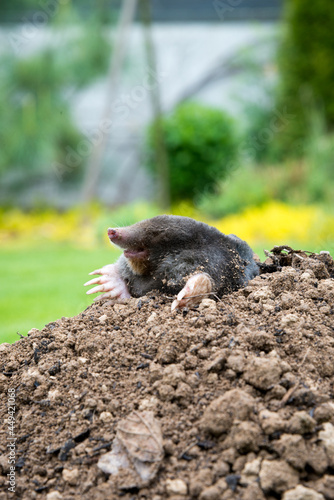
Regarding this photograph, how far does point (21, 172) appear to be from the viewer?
12273mm

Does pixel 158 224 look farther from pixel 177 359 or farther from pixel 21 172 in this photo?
pixel 21 172

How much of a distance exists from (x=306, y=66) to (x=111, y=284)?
9600 mm

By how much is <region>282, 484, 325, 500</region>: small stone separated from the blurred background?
5.03m

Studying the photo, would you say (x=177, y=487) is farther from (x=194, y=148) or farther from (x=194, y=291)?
(x=194, y=148)

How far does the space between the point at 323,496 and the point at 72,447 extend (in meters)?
0.63

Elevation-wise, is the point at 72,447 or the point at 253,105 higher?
the point at 253,105

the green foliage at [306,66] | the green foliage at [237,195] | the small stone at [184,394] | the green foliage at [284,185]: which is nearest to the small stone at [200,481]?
the small stone at [184,394]

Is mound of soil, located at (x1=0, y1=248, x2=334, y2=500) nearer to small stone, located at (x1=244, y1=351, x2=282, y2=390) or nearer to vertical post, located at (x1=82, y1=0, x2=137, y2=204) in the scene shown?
small stone, located at (x1=244, y1=351, x2=282, y2=390)

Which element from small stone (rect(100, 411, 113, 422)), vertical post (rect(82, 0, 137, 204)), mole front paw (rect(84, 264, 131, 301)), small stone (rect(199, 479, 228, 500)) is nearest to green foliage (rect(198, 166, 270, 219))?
vertical post (rect(82, 0, 137, 204))

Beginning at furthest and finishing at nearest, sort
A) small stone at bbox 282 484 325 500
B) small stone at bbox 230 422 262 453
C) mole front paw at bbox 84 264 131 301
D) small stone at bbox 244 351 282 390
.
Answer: mole front paw at bbox 84 264 131 301 < small stone at bbox 244 351 282 390 < small stone at bbox 230 422 262 453 < small stone at bbox 282 484 325 500

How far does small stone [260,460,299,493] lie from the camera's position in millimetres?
1165

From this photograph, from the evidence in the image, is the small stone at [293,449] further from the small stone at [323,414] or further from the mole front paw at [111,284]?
the mole front paw at [111,284]

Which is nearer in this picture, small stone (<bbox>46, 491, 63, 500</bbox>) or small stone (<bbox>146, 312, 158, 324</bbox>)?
small stone (<bbox>46, 491, 63, 500</bbox>)

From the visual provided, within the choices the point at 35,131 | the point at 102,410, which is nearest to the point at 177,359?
the point at 102,410
